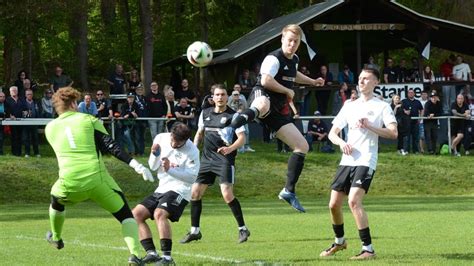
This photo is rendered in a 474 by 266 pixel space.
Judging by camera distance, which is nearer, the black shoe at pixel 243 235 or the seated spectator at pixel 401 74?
the black shoe at pixel 243 235

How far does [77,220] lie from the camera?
19438 millimetres

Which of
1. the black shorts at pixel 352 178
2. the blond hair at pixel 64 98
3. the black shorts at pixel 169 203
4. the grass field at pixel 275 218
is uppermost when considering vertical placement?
the blond hair at pixel 64 98

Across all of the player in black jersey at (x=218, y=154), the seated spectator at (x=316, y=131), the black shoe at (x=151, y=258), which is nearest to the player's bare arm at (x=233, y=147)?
the player in black jersey at (x=218, y=154)

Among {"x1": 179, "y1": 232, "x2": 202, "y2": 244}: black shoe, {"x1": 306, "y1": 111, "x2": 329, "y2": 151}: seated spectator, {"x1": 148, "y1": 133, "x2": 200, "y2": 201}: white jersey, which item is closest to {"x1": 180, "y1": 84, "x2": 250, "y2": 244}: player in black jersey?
{"x1": 179, "y1": 232, "x2": 202, "y2": 244}: black shoe

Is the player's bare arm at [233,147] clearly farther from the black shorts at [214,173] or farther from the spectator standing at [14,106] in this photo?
the spectator standing at [14,106]

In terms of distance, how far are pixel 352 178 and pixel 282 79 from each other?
2.72m

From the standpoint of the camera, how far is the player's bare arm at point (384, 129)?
11.6 metres

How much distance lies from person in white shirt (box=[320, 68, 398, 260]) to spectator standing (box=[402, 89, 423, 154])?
61.4 feet

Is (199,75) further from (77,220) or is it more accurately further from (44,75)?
(77,220)

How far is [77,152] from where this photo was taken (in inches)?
420

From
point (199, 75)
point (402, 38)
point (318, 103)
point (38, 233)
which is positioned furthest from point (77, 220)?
point (199, 75)

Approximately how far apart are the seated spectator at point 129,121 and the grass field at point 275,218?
64cm

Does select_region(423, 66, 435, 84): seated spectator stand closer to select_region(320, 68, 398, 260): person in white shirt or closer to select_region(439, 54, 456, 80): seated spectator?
select_region(439, 54, 456, 80): seated spectator

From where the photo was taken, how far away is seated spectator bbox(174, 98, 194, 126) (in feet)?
94.0
